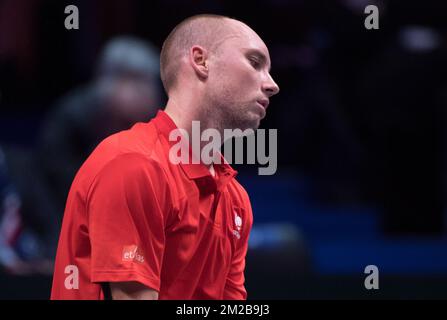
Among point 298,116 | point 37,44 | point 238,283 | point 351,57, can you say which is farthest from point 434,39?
point 238,283

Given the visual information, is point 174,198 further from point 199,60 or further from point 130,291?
point 199,60

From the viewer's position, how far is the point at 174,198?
2488 millimetres

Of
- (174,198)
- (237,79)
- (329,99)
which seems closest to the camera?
(174,198)

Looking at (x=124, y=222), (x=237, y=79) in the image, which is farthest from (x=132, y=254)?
(x=237, y=79)

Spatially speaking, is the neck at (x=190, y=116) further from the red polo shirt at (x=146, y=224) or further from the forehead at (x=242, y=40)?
the forehead at (x=242, y=40)

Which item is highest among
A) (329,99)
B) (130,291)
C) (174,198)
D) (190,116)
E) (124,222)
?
(329,99)

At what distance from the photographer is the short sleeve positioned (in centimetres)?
233

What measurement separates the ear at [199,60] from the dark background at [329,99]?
269 cm

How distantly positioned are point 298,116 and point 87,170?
3.86m

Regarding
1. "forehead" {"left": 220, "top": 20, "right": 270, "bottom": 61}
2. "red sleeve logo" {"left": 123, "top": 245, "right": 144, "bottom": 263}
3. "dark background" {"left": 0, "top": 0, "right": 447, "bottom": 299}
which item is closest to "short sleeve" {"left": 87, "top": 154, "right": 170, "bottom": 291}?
"red sleeve logo" {"left": 123, "top": 245, "right": 144, "bottom": 263}

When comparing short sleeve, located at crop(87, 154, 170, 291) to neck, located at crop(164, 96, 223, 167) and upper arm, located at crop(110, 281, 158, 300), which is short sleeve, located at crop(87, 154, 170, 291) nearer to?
upper arm, located at crop(110, 281, 158, 300)

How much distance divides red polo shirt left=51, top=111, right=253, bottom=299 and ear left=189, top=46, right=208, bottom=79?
0.17 m

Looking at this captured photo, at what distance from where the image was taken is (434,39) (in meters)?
5.95

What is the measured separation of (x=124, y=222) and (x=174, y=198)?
0.66 ft
